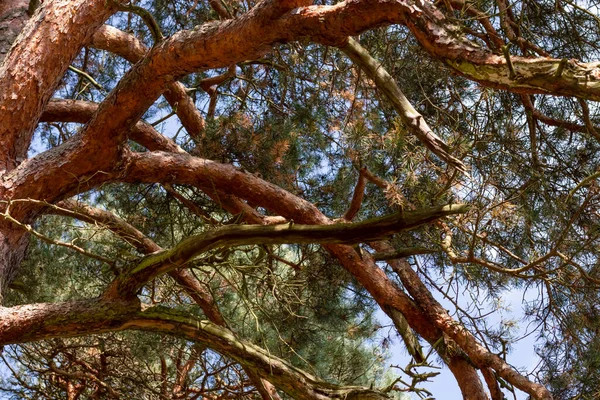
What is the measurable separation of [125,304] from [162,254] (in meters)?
0.28

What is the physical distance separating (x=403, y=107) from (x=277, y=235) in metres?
0.60

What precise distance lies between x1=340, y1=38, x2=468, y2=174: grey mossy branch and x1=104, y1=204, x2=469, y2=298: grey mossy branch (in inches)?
10.4

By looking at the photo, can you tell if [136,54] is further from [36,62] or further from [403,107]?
[403,107]

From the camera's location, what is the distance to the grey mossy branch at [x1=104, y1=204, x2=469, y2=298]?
190 cm

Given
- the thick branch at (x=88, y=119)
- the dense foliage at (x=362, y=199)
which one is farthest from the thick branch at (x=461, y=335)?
the thick branch at (x=88, y=119)

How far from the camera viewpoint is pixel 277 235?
6.80 feet

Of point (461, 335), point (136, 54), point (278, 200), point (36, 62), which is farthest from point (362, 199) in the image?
point (36, 62)

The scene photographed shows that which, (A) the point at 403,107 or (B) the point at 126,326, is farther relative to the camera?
(B) the point at 126,326

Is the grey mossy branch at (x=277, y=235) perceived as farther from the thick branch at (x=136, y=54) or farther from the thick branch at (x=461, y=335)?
the thick branch at (x=136, y=54)

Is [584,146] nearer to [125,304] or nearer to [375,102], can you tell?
[375,102]

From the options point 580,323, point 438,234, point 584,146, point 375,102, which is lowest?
point 580,323

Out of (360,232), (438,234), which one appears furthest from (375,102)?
(360,232)

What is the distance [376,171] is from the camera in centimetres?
381

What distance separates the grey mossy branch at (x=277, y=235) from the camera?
1.90 metres
